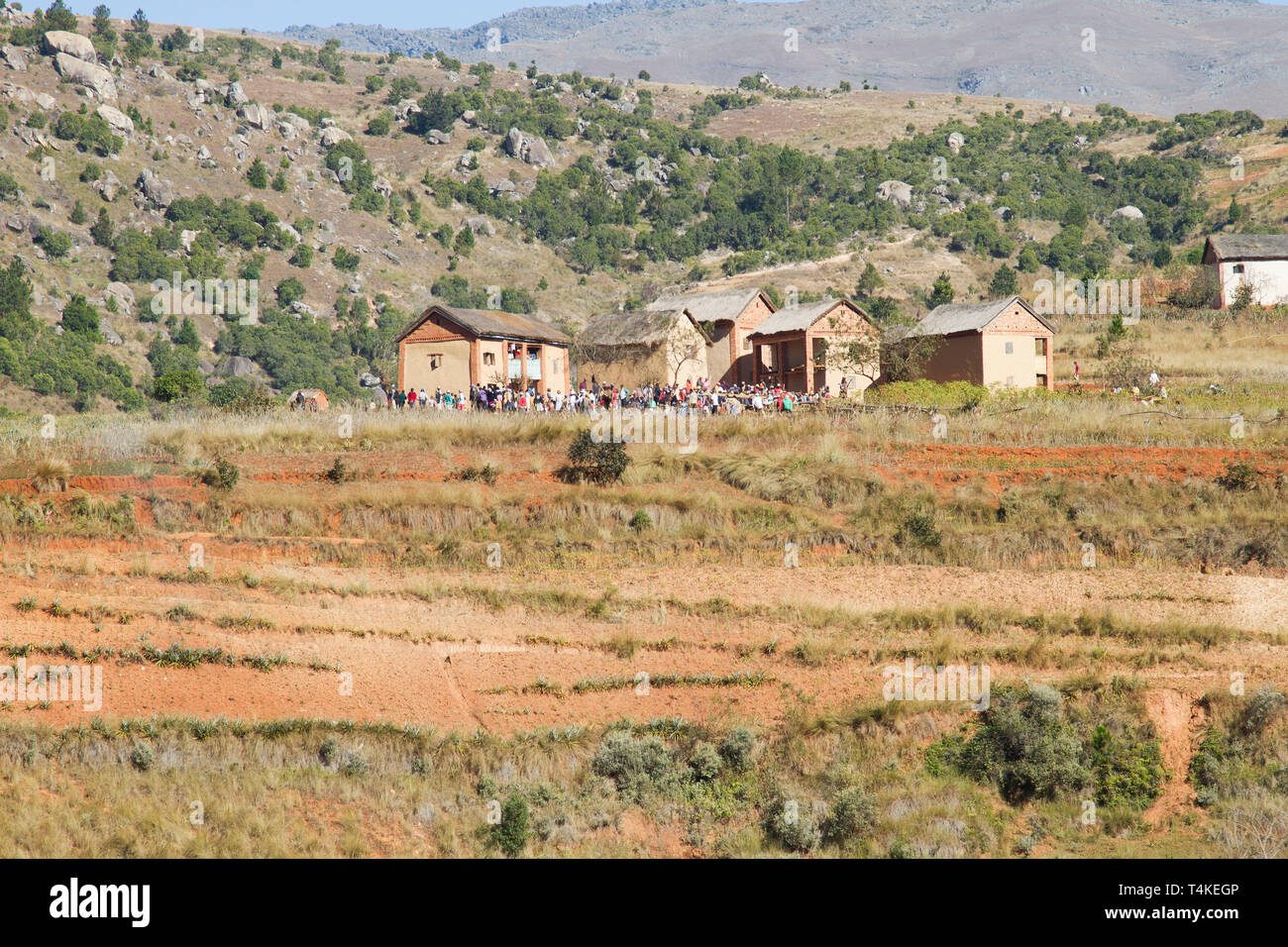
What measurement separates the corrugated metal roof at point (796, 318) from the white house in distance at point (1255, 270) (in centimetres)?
3169

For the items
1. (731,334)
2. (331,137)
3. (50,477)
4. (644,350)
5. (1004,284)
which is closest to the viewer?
(50,477)

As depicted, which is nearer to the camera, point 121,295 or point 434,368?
point 434,368

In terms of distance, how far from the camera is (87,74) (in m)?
137

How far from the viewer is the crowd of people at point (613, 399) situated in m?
43.1

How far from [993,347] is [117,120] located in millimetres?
110644

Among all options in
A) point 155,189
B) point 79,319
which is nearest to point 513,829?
point 79,319

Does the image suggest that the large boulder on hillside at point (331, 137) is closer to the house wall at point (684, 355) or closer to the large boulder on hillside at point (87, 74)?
the large boulder on hillside at point (87, 74)

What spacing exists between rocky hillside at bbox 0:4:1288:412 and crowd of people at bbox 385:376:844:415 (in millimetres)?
41371

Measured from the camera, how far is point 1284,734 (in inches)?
771

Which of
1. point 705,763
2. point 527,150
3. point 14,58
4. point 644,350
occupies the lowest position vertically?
point 705,763

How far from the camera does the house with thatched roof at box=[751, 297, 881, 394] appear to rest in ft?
171

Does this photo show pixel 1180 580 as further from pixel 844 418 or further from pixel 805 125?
pixel 805 125

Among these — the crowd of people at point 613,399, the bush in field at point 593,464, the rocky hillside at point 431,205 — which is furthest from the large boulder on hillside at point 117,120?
the bush in field at point 593,464

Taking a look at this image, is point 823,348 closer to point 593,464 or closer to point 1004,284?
point 593,464
